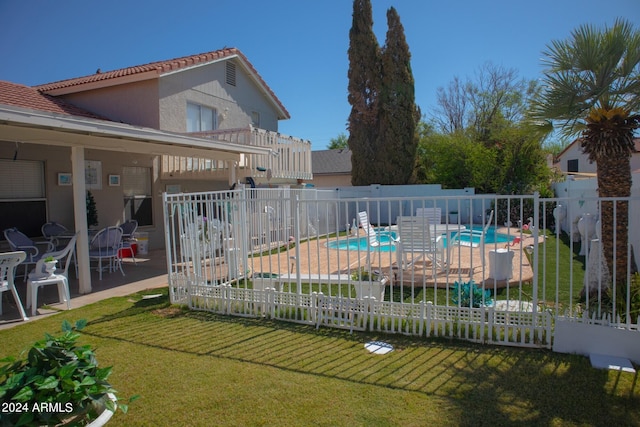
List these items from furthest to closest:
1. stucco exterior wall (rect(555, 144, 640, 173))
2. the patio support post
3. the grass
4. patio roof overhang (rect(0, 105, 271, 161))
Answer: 1. stucco exterior wall (rect(555, 144, 640, 173))
2. the patio support post
3. patio roof overhang (rect(0, 105, 271, 161))
4. the grass

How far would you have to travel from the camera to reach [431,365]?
3.91 metres

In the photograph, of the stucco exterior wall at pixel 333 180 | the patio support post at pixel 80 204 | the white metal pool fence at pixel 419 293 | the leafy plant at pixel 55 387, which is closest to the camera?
the leafy plant at pixel 55 387

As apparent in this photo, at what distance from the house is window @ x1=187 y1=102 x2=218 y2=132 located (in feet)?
0.12

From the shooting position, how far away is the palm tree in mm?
4477

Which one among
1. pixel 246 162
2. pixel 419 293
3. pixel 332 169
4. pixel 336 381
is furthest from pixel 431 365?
pixel 332 169

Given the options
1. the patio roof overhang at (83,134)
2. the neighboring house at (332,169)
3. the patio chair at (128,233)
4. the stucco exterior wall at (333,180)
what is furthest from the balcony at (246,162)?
the stucco exterior wall at (333,180)

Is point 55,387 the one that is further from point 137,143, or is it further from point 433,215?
point 137,143

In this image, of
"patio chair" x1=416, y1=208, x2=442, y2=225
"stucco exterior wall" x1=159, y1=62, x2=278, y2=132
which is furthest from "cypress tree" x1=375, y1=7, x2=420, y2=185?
"patio chair" x1=416, y1=208, x2=442, y2=225

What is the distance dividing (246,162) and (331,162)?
19.6 m

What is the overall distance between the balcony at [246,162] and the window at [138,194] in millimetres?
628

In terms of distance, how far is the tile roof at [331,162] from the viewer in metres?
30.0

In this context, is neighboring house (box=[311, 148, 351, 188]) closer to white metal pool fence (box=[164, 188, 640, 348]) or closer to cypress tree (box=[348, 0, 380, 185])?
cypress tree (box=[348, 0, 380, 185])

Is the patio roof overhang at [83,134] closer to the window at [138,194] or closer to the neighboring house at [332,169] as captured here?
the window at [138,194]

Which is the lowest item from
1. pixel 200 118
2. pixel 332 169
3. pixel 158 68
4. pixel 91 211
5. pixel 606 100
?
pixel 91 211
